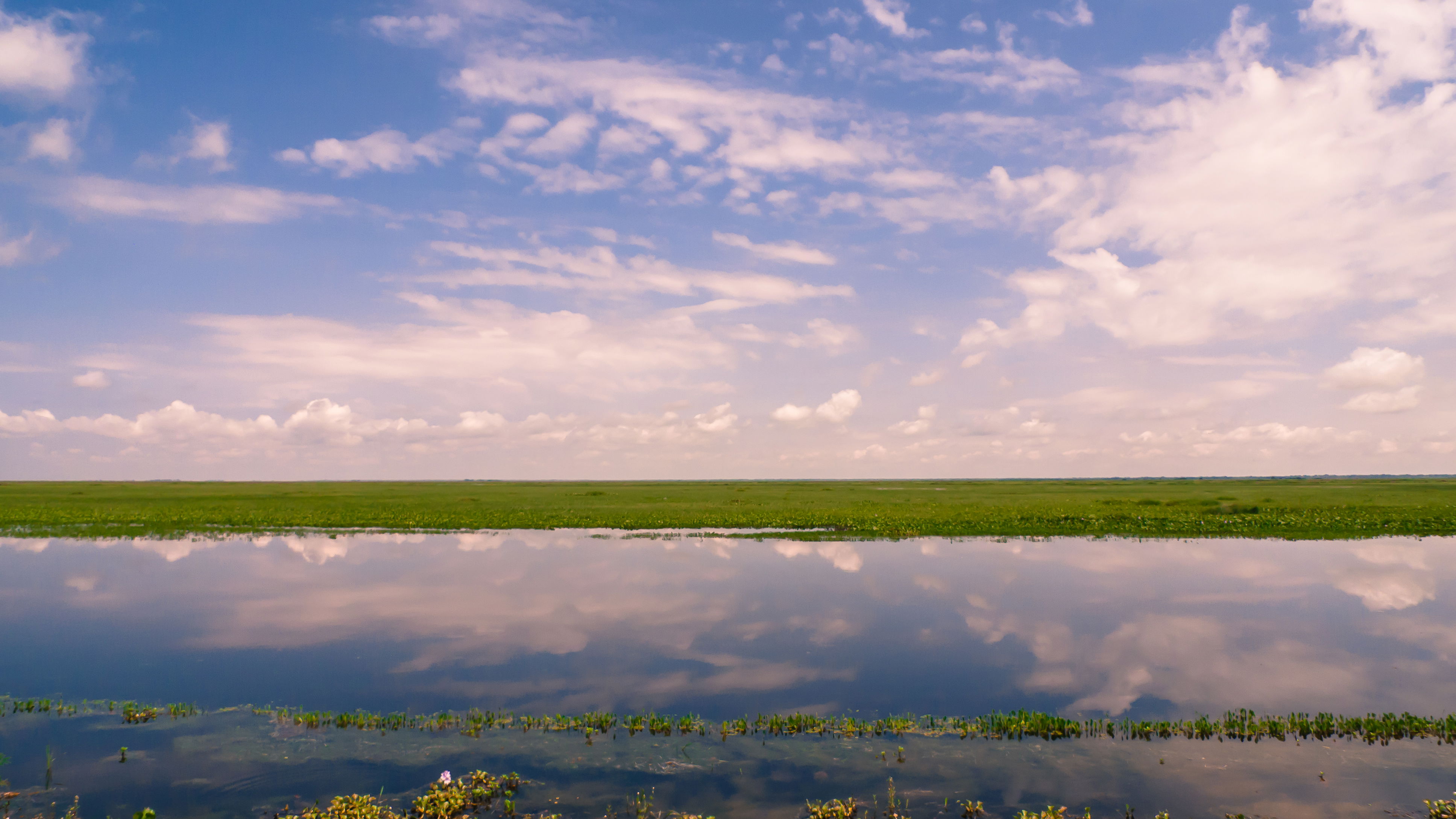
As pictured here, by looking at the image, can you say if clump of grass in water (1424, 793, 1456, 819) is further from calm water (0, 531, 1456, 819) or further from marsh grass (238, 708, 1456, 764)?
marsh grass (238, 708, 1456, 764)

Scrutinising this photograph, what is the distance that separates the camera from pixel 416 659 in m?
17.9

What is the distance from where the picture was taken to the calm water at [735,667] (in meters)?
10.8

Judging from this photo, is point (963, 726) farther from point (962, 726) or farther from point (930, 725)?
point (930, 725)

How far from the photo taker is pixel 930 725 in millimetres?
13250

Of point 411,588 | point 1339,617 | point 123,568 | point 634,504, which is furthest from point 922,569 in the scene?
point 634,504

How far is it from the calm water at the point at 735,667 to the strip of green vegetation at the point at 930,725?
15.2 inches

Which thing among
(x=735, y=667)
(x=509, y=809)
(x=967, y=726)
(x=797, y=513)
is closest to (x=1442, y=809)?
(x=967, y=726)

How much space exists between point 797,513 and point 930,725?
48479 mm

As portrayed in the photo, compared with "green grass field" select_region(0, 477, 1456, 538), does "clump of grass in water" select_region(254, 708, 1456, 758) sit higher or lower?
higher

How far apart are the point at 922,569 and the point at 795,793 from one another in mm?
22742

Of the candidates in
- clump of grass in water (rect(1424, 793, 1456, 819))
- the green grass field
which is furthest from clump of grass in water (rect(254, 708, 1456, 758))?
the green grass field

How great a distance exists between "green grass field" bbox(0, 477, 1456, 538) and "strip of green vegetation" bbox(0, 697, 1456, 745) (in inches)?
1266

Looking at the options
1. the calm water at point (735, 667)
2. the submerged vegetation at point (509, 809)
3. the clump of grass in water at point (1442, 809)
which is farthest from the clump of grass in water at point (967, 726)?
the clump of grass in water at point (1442, 809)

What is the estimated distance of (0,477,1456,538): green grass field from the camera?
4881cm
